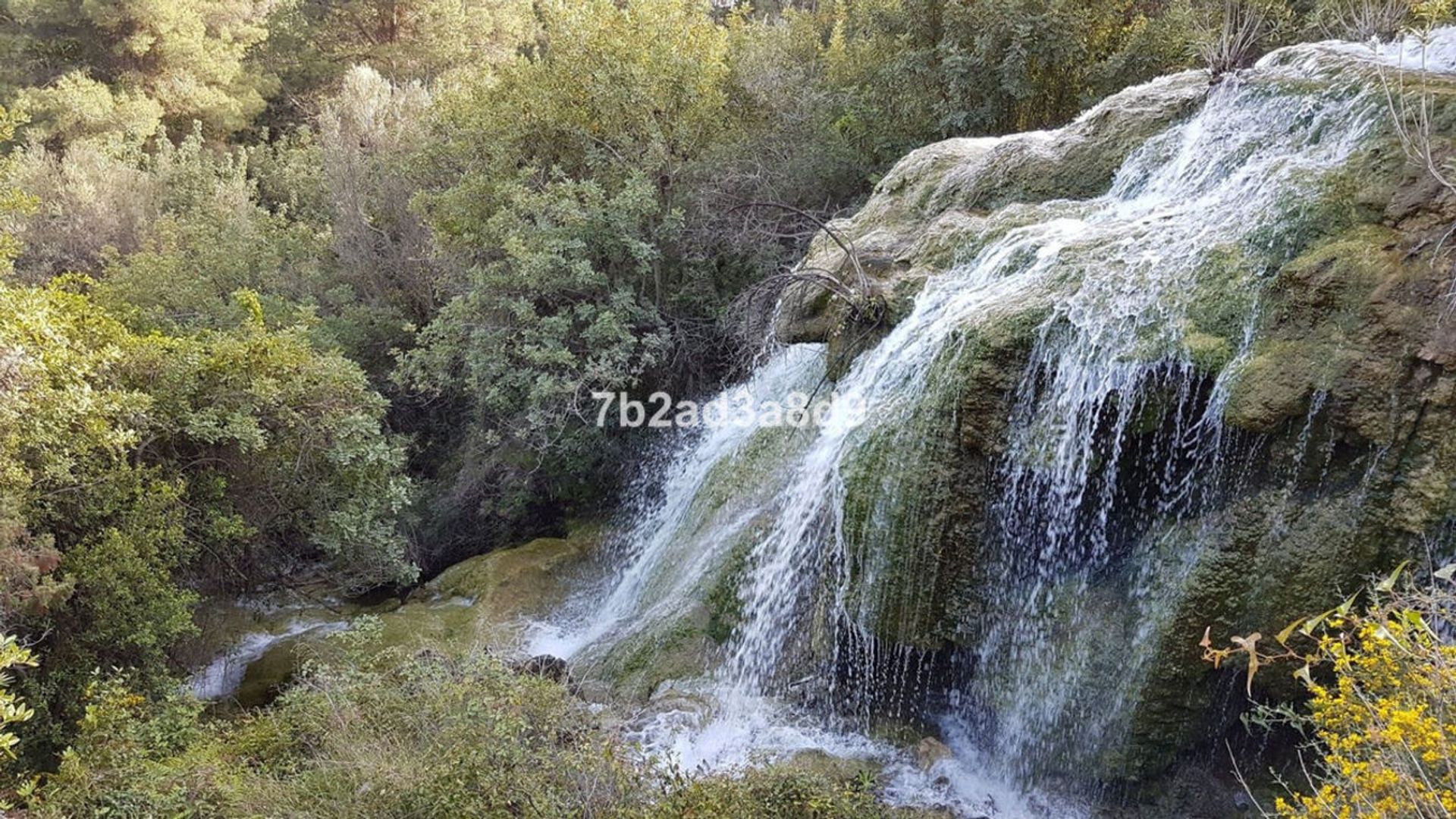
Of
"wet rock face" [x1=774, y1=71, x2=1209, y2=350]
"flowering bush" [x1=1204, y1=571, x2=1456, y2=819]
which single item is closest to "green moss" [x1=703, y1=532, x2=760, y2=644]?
"wet rock face" [x1=774, y1=71, x2=1209, y2=350]

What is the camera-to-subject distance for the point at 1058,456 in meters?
5.38

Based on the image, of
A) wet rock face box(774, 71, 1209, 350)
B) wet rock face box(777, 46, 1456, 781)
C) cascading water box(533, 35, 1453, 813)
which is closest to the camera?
wet rock face box(777, 46, 1456, 781)

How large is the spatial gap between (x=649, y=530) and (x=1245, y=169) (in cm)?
687

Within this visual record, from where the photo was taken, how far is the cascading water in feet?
17.0

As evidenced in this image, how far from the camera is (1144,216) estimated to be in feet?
20.3

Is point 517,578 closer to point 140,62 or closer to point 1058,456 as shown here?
point 1058,456

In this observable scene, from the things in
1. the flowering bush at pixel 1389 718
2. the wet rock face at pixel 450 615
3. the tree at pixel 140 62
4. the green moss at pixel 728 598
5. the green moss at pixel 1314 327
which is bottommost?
the wet rock face at pixel 450 615

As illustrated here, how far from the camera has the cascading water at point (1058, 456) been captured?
519cm

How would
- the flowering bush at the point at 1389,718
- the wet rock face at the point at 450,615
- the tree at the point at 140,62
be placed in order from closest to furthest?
1. the flowering bush at the point at 1389,718
2. the wet rock face at the point at 450,615
3. the tree at the point at 140,62

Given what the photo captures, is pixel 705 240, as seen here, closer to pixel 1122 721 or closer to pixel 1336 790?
pixel 1122 721

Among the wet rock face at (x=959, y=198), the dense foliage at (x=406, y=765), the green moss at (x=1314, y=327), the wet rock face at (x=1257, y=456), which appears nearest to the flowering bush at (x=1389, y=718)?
the wet rock face at (x=1257, y=456)

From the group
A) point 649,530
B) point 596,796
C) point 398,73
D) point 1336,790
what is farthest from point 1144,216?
point 398,73

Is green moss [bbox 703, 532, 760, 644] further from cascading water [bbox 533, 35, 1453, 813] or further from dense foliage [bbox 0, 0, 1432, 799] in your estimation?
dense foliage [bbox 0, 0, 1432, 799]

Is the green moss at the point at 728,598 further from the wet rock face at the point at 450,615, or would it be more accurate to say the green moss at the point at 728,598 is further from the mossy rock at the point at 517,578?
the mossy rock at the point at 517,578
